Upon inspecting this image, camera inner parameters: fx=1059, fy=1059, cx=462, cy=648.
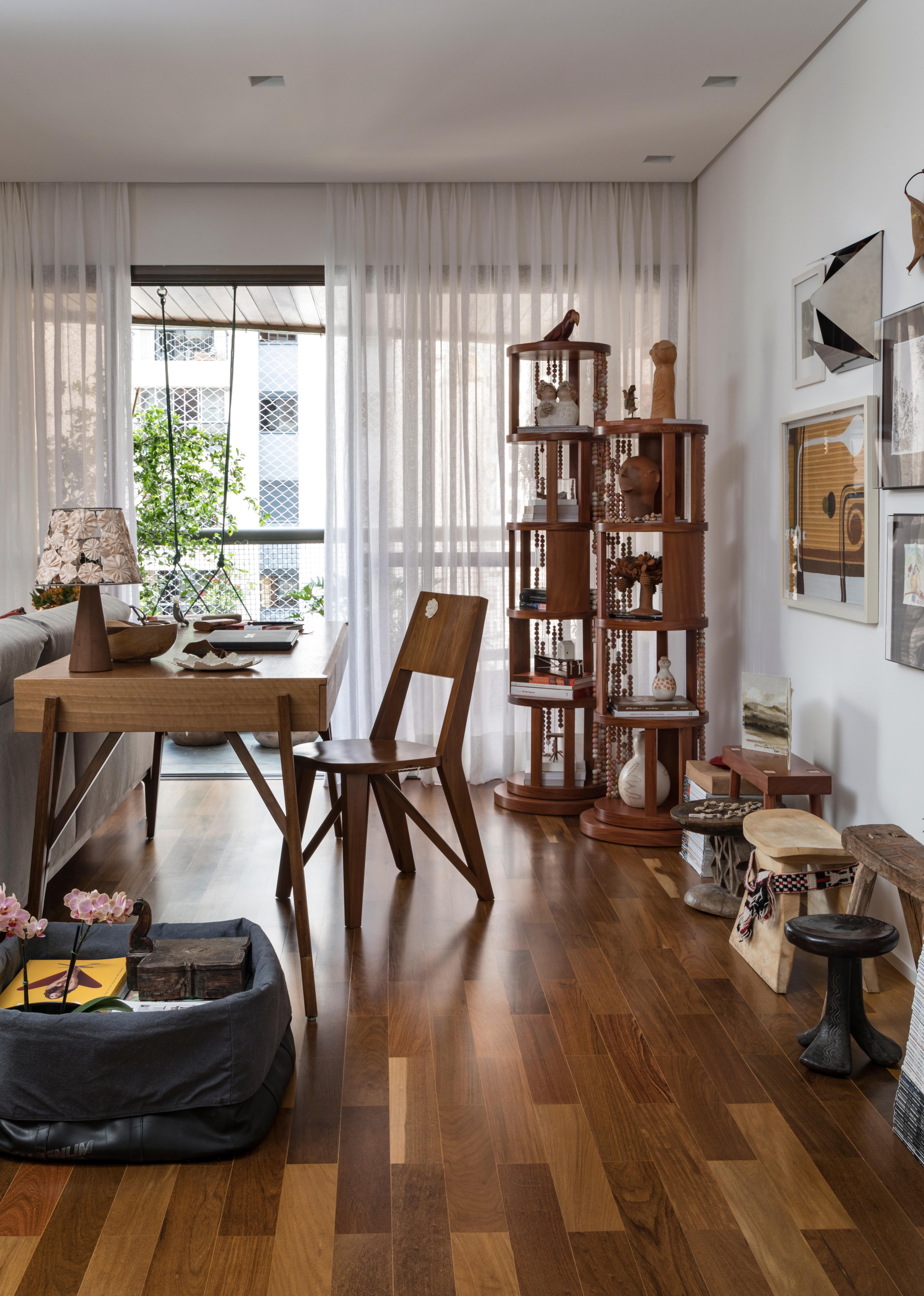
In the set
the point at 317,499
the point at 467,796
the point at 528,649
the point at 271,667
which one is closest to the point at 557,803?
the point at 528,649

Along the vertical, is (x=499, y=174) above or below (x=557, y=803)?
above

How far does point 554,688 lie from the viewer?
4.32 m

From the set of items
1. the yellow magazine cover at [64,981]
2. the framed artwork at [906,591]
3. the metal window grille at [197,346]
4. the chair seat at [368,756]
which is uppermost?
the metal window grille at [197,346]

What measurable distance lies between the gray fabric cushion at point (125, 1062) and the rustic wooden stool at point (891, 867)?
4.30 feet

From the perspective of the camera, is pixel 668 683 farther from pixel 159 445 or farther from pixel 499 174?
pixel 159 445

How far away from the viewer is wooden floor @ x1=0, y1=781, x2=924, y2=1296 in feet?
5.35

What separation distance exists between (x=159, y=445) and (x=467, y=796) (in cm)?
470

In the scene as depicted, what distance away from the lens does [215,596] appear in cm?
754

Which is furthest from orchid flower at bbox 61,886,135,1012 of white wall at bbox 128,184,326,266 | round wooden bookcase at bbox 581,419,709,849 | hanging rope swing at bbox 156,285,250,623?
hanging rope swing at bbox 156,285,250,623

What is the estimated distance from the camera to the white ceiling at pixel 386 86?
319cm

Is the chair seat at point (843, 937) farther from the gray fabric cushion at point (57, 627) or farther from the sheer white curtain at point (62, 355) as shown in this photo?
the sheer white curtain at point (62, 355)

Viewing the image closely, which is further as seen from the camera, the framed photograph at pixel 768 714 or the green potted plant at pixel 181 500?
the green potted plant at pixel 181 500

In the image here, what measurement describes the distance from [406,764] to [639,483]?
1570 millimetres

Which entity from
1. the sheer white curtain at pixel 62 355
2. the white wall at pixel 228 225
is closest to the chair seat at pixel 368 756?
the sheer white curtain at pixel 62 355
